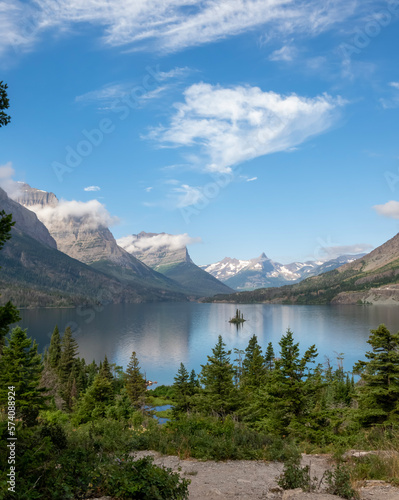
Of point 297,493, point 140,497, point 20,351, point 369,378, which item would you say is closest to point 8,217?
point 140,497

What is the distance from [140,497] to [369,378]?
18388 mm

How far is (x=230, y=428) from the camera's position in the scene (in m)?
15.9

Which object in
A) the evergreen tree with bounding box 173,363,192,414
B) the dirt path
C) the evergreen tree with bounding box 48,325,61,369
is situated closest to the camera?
the dirt path

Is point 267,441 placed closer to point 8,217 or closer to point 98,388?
point 8,217

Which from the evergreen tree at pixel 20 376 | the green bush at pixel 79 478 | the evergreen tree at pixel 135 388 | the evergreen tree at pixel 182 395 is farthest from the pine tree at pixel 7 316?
the evergreen tree at pixel 135 388

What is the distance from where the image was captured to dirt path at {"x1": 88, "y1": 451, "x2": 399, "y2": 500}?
857cm

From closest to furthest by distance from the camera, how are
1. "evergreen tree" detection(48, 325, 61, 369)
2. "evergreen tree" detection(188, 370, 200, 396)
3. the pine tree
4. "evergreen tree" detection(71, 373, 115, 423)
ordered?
the pine tree, "evergreen tree" detection(71, 373, 115, 423), "evergreen tree" detection(188, 370, 200, 396), "evergreen tree" detection(48, 325, 61, 369)

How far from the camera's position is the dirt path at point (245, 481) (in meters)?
Answer: 8.57

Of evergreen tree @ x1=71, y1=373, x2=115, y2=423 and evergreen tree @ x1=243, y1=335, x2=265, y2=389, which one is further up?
evergreen tree @ x1=71, y1=373, x2=115, y2=423

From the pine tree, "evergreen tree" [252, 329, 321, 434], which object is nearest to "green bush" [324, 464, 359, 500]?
the pine tree

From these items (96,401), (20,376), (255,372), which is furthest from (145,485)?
(255,372)

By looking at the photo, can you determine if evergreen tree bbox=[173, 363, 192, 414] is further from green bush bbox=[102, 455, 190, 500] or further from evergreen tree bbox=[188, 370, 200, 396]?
green bush bbox=[102, 455, 190, 500]

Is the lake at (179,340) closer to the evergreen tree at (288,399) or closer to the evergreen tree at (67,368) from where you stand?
the evergreen tree at (67,368)

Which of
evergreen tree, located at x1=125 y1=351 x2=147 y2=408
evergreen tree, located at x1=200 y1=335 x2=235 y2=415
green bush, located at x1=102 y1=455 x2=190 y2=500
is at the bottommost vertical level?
evergreen tree, located at x1=125 y1=351 x2=147 y2=408
